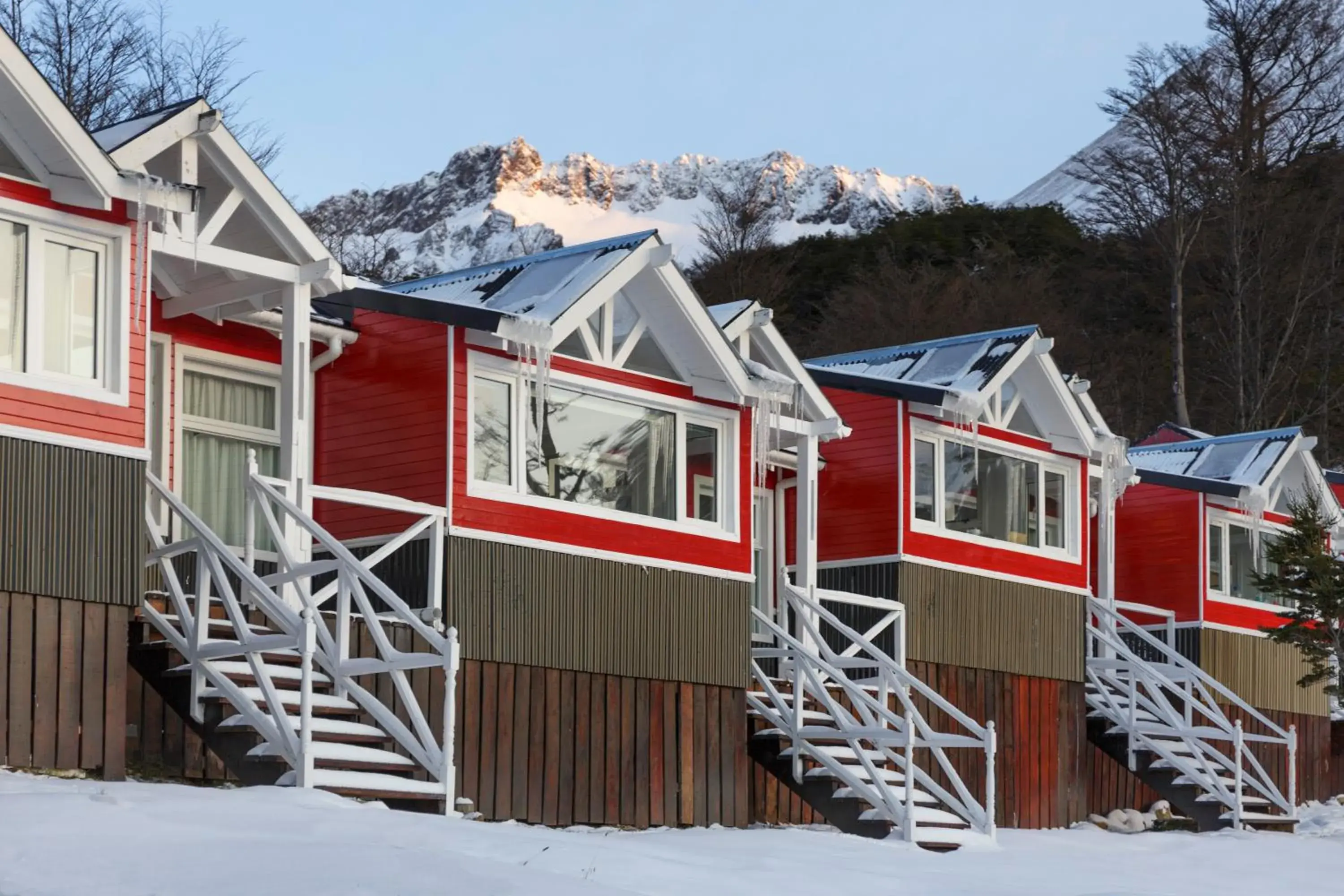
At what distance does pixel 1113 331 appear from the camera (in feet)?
159

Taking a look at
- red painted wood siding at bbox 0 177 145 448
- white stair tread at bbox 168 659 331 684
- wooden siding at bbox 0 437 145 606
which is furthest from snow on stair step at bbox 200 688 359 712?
red painted wood siding at bbox 0 177 145 448

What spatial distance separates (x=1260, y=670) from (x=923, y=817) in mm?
11356

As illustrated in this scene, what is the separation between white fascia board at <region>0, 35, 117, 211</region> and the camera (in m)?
12.8

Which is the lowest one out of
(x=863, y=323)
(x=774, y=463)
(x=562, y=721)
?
(x=562, y=721)

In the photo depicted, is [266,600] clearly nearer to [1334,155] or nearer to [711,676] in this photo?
[711,676]

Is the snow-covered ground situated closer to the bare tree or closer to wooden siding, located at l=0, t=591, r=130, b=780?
wooden siding, located at l=0, t=591, r=130, b=780

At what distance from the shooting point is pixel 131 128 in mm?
14172

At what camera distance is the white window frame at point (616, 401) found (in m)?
16.5

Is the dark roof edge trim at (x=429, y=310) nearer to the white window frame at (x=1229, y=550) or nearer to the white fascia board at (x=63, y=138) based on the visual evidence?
the white fascia board at (x=63, y=138)

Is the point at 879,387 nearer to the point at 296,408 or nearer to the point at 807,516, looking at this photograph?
the point at 807,516

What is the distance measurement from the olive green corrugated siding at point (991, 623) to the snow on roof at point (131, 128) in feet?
30.9

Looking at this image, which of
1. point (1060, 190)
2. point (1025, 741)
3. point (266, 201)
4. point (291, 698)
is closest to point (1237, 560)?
point (1025, 741)

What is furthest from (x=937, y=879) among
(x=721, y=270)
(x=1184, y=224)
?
(x=721, y=270)

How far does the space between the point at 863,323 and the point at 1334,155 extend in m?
11.9
